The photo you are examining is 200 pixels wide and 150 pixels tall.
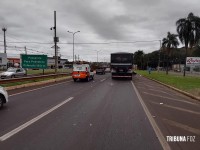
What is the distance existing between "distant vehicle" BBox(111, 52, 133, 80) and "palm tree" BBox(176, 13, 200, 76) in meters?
16.3

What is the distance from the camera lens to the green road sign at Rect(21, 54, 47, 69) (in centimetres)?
3372

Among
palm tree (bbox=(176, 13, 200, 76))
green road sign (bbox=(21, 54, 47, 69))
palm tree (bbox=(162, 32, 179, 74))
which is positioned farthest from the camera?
palm tree (bbox=(162, 32, 179, 74))

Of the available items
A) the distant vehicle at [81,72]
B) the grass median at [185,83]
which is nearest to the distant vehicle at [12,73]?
the distant vehicle at [81,72]

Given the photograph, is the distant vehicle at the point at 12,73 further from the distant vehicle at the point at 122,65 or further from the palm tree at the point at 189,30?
the palm tree at the point at 189,30

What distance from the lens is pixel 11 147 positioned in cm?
561

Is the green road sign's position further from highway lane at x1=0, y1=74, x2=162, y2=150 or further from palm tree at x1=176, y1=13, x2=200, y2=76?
palm tree at x1=176, y1=13, x2=200, y2=76

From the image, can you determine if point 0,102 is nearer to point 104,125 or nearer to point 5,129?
point 5,129

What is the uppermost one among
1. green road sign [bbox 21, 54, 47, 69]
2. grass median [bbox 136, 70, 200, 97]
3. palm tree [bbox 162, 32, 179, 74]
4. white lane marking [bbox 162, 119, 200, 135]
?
palm tree [bbox 162, 32, 179, 74]

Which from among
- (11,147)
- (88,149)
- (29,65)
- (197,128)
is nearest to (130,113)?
(197,128)

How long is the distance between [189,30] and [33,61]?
28192 millimetres

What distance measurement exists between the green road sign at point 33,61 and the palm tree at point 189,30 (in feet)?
85.1

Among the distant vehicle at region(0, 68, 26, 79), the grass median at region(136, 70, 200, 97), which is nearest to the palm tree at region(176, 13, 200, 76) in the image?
the grass median at region(136, 70, 200, 97)

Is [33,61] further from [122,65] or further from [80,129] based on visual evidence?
[80,129]

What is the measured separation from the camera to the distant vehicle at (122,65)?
115ft
